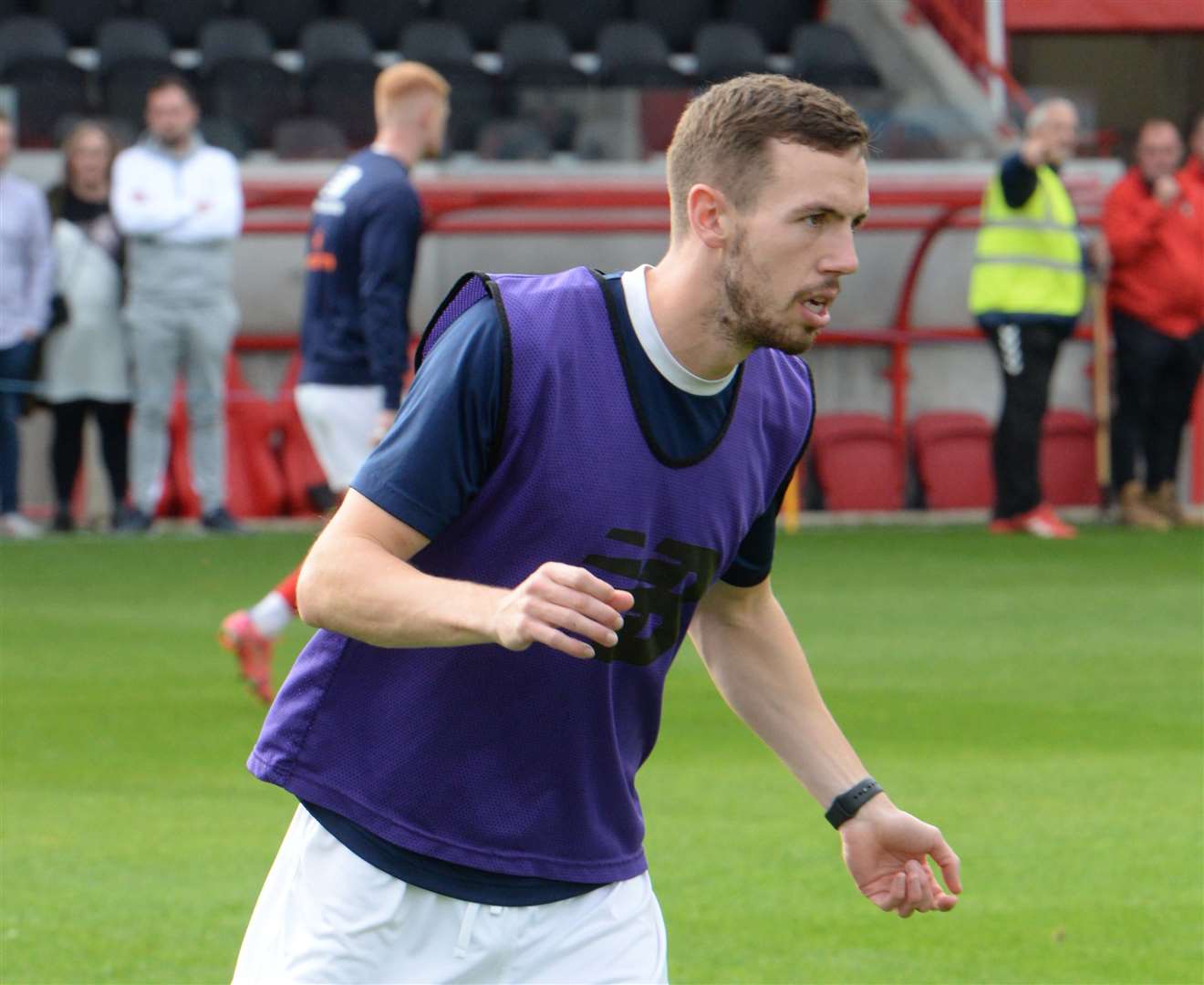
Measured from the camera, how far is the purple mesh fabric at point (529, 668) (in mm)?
3041

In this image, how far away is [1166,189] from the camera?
15.1 metres

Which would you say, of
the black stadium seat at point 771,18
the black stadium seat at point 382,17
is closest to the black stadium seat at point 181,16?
the black stadium seat at point 382,17

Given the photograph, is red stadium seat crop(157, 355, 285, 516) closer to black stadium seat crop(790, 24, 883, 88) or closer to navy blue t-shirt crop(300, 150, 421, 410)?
navy blue t-shirt crop(300, 150, 421, 410)

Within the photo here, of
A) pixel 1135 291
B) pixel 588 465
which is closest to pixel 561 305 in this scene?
pixel 588 465

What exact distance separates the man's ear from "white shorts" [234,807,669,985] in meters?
0.94

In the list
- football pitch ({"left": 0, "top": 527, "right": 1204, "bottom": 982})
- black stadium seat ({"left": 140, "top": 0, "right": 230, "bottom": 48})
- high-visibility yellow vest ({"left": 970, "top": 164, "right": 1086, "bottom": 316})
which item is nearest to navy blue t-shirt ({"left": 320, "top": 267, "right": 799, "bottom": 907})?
football pitch ({"left": 0, "top": 527, "right": 1204, "bottom": 982})

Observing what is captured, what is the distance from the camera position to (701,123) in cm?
311

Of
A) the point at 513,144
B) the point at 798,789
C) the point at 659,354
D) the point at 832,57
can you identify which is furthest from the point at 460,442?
the point at 832,57

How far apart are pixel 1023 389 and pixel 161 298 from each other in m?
5.58

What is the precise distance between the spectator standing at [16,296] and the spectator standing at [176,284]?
1.74 ft

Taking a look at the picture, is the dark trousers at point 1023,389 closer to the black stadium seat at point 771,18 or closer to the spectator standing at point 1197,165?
the spectator standing at point 1197,165

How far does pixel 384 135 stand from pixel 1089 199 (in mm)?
7985

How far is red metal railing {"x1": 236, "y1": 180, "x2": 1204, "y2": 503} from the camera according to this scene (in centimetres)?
1505

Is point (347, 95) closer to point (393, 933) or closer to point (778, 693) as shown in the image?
point (778, 693)
